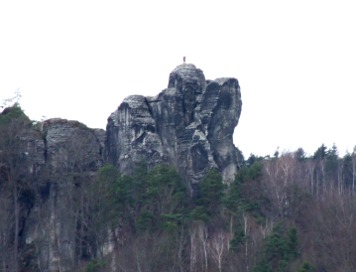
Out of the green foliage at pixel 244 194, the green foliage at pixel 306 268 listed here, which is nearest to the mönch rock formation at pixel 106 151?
the green foliage at pixel 244 194

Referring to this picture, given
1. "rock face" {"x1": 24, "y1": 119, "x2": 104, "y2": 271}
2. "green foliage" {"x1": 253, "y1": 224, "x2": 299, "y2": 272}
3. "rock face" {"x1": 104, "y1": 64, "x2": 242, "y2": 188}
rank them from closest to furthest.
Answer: "green foliage" {"x1": 253, "y1": 224, "x2": 299, "y2": 272}
"rock face" {"x1": 24, "y1": 119, "x2": 104, "y2": 271}
"rock face" {"x1": 104, "y1": 64, "x2": 242, "y2": 188}

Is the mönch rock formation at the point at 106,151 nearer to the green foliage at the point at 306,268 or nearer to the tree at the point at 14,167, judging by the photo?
the tree at the point at 14,167

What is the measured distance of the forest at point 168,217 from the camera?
49.3m

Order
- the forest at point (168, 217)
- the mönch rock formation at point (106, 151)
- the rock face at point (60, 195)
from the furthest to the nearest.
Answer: the mönch rock formation at point (106, 151) < the rock face at point (60, 195) < the forest at point (168, 217)

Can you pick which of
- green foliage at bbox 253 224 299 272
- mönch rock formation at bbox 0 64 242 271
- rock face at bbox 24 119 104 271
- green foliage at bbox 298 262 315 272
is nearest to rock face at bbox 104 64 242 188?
mönch rock formation at bbox 0 64 242 271

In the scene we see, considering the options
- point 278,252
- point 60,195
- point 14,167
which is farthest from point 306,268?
point 14,167

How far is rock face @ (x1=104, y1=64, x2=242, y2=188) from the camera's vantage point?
57.0 meters

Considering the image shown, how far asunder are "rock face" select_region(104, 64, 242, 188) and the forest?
1647mm

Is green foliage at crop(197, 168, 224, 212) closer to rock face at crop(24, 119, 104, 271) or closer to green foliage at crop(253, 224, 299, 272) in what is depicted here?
rock face at crop(24, 119, 104, 271)

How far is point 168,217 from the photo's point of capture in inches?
2052

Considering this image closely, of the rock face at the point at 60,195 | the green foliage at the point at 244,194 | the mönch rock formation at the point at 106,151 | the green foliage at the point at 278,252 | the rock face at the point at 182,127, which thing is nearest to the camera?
the green foliage at the point at 278,252

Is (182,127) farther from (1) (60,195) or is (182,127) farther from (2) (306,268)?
(2) (306,268)

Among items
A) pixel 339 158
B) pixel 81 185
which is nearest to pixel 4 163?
pixel 81 185

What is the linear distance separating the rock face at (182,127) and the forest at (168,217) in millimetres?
1647
